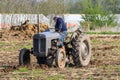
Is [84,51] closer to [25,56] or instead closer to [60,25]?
[60,25]

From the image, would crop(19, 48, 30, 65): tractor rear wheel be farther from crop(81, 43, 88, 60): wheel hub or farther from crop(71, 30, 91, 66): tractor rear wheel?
crop(81, 43, 88, 60): wheel hub

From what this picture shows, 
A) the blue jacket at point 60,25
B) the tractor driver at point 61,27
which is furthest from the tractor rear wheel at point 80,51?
the blue jacket at point 60,25

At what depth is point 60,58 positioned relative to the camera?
51.2 ft

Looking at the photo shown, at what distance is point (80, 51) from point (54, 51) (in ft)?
3.76

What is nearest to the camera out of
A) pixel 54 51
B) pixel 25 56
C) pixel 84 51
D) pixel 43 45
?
pixel 54 51

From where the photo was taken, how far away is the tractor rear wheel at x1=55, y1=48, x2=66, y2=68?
15430 mm

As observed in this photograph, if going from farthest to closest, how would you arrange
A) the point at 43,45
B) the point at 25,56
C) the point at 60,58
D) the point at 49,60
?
the point at 25,56 < the point at 49,60 < the point at 43,45 < the point at 60,58

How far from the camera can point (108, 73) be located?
14.0 m

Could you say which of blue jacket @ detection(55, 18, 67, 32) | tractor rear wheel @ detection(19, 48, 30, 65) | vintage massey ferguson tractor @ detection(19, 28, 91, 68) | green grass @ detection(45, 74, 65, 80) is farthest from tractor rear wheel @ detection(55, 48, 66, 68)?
green grass @ detection(45, 74, 65, 80)

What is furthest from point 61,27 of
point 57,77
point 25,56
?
point 57,77

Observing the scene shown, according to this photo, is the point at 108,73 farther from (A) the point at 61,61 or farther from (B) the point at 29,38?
(B) the point at 29,38

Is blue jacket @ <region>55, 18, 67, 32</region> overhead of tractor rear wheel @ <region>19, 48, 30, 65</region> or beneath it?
overhead

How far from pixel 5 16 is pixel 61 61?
36905mm

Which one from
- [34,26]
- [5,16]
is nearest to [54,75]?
[34,26]
